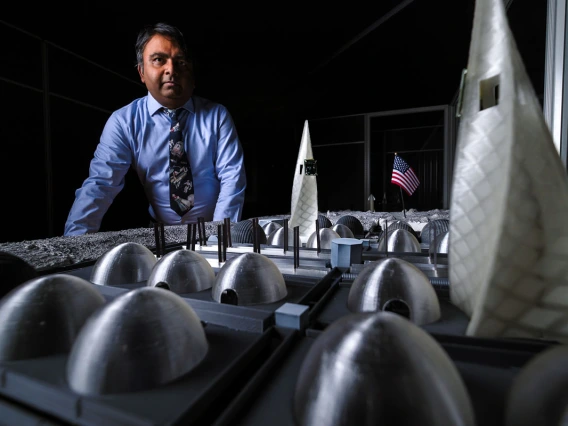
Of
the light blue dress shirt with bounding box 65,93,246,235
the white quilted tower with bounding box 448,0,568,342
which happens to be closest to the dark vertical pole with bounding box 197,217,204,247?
the white quilted tower with bounding box 448,0,568,342

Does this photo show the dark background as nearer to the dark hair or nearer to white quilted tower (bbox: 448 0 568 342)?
the dark hair

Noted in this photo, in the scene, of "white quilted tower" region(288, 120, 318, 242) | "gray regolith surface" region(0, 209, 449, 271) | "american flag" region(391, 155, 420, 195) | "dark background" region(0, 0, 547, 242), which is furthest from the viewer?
"dark background" region(0, 0, 547, 242)

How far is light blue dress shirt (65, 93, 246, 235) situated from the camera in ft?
7.35

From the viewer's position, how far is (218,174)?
253 cm

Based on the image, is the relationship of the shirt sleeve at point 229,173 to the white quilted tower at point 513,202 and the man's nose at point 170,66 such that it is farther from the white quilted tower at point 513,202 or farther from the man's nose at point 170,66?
the white quilted tower at point 513,202

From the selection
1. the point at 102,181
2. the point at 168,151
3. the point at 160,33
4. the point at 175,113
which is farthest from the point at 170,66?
the point at 102,181

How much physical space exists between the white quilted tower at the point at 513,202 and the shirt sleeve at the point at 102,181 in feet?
7.61

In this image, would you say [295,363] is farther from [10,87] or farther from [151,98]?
[10,87]

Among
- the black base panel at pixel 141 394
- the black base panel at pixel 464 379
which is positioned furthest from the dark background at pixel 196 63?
the black base panel at pixel 141 394

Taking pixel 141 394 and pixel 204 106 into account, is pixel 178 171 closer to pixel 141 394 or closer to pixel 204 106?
pixel 204 106

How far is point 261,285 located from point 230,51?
301 centimetres

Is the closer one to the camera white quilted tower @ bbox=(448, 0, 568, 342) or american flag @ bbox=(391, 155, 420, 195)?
white quilted tower @ bbox=(448, 0, 568, 342)

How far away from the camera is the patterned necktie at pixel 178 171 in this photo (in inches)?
92.2

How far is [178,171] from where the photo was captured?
236cm
